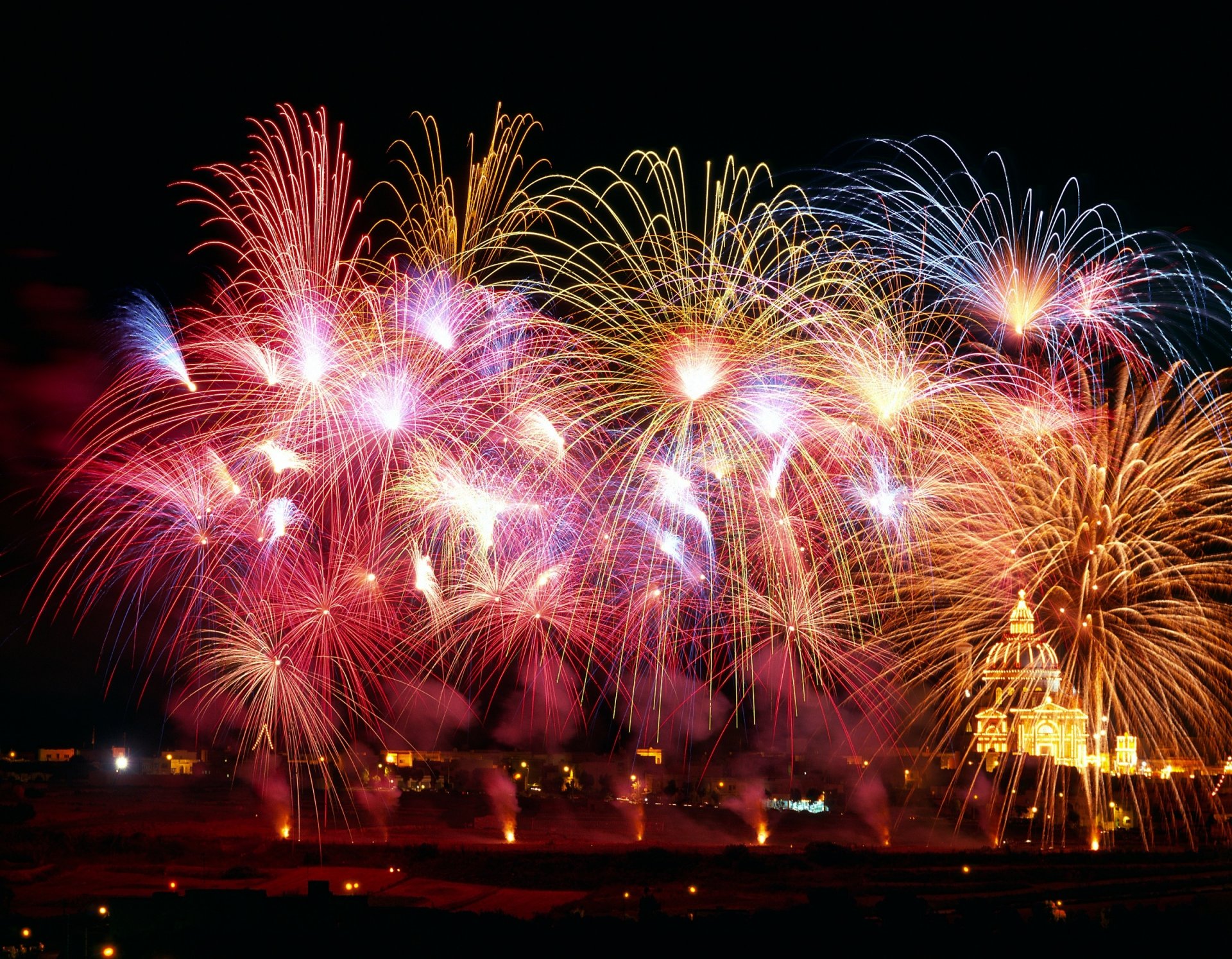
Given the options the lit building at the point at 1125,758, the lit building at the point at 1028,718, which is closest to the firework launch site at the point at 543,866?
the lit building at the point at 1125,758

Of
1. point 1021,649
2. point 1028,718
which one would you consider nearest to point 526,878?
point 1021,649

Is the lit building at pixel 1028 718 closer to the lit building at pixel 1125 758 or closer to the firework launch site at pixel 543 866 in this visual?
the lit building at pixel 1125 758

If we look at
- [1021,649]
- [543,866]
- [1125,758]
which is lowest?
[543,866]

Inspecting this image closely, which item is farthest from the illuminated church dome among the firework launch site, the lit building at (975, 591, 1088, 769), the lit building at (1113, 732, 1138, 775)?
the firework launch site

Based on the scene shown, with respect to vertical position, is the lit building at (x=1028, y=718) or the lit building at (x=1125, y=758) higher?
the lit building at (x=1028, y=718)

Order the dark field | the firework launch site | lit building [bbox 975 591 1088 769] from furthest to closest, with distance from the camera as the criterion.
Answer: lit building [bbox 975 591 1088 769] → the firework launch site → the dark field

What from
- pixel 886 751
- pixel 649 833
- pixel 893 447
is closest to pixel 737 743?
pixel 886 751

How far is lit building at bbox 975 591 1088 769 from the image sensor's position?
60125mm

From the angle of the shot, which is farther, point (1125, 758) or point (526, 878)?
point (1125, 758)

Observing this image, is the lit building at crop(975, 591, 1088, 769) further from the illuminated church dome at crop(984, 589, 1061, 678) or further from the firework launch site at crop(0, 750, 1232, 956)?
the firework launch site at crop(0, 750, 1232, 956)

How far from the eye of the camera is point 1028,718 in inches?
2547

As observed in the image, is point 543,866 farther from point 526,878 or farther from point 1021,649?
point 1021,649

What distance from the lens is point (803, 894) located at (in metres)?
34.4

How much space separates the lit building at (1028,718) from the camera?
2367 inches
